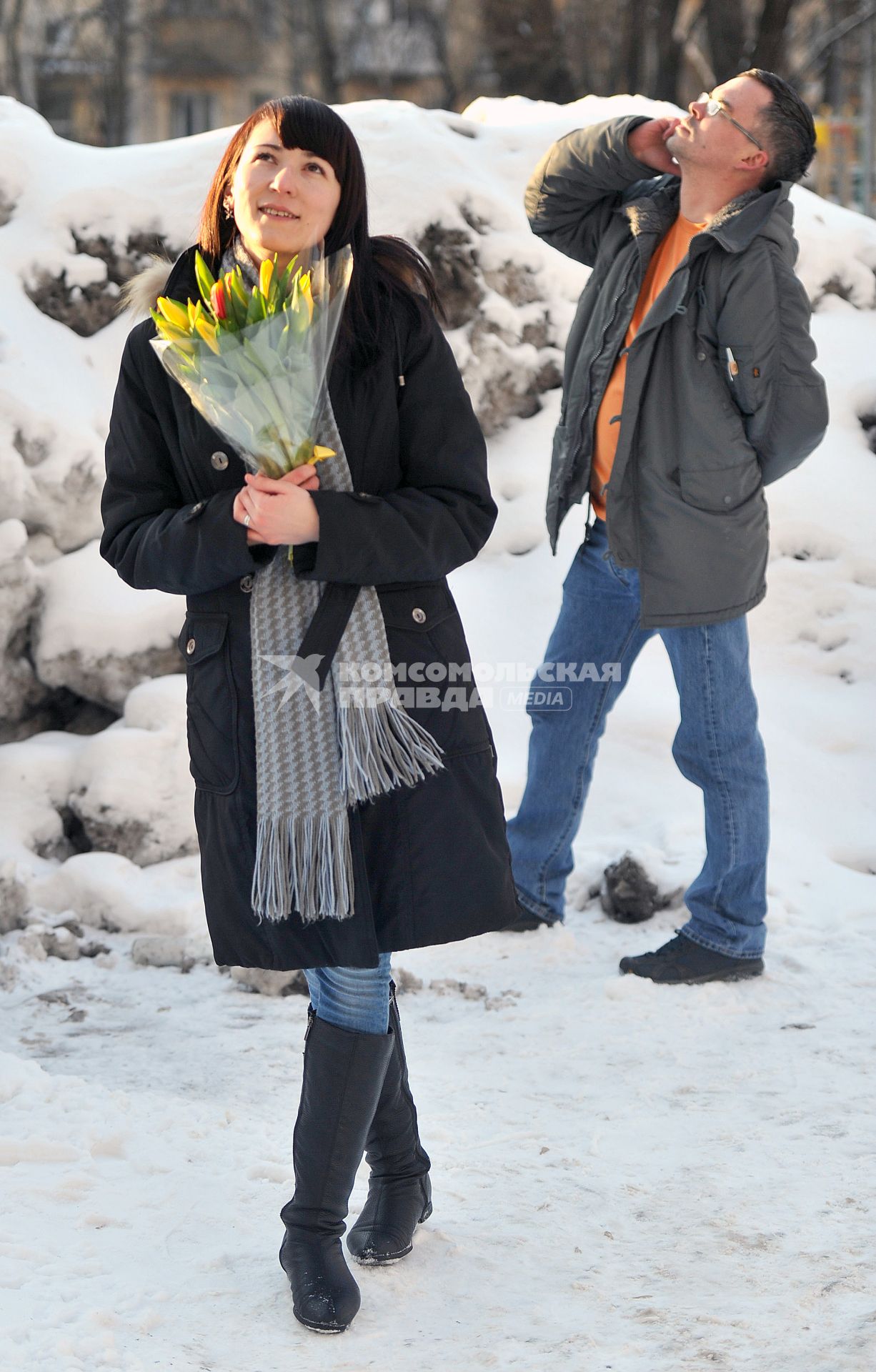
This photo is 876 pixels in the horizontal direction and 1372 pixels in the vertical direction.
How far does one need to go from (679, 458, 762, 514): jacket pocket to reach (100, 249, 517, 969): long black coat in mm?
1278

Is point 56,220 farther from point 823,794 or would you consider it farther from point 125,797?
point 823,794

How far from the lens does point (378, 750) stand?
2.05 metres

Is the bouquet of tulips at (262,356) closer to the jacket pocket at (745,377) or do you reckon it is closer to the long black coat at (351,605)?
the long black coat at (351,605)

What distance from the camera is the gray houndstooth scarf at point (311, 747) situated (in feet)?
6.68

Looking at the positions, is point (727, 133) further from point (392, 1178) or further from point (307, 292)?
point (392, 1178)

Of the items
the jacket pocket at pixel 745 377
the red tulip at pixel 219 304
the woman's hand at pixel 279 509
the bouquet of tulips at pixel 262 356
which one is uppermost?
the red tulip at pixel 219 304

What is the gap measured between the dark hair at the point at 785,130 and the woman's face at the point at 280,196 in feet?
5.13

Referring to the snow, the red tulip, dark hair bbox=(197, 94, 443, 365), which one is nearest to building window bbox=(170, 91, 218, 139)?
the snow

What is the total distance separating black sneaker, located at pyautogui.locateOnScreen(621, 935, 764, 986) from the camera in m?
3.50

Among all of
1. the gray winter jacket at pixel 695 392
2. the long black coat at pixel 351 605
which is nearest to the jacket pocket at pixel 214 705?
the long black coat at pixel 351 605

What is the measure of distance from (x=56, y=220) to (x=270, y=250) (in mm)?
3604

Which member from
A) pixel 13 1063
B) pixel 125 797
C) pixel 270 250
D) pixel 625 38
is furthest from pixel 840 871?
pixel 625 38

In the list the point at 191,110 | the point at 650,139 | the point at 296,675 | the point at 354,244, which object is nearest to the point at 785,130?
the point at 650,139

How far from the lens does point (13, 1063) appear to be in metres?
2.91
